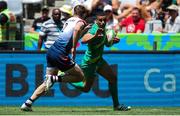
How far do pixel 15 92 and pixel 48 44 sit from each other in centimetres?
181

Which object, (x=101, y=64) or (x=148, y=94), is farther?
(x=148, y=94)

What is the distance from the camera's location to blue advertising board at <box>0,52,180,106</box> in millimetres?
14734

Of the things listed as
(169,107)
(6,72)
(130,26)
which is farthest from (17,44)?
(169,107)

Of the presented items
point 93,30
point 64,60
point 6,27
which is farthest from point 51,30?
point 64,60

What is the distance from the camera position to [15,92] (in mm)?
14711

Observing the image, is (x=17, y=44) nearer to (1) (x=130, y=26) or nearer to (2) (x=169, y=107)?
(1) (x=130, y=26)

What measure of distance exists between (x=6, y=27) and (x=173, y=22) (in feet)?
13.6

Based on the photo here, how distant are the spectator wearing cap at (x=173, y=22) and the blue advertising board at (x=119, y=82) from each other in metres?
2.45

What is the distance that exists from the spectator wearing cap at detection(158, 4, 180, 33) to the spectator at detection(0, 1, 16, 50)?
3647mm

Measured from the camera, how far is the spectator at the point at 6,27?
16406 mm

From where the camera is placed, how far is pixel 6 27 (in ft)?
55.8

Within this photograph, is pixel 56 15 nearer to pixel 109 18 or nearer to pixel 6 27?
pixel 6 27

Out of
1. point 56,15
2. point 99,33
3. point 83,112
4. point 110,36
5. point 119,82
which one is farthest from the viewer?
point 56,15

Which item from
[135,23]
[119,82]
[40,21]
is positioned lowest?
[119,82]
